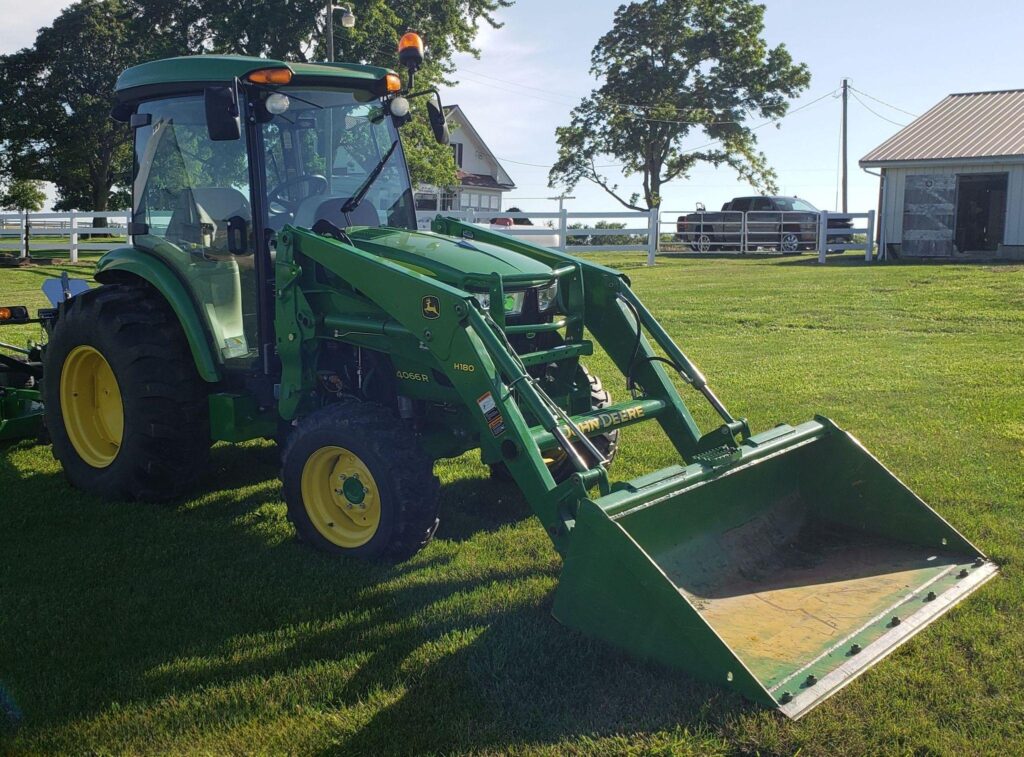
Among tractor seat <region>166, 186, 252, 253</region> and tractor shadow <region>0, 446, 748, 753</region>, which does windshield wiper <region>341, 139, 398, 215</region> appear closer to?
tractor seat <region>166, 186, 252, 253</region>

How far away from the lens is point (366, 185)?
5.70m

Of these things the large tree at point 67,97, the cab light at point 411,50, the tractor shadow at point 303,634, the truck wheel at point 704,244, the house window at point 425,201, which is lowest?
the tractor shadow at point 303,634

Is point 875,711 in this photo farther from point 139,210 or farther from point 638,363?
point 139,210

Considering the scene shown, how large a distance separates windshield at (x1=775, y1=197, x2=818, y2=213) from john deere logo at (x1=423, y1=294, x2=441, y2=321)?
26.7 metres

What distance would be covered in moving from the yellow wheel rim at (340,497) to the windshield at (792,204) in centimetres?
2675

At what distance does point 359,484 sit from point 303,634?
34.9 inches

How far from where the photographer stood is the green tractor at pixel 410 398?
393 cm

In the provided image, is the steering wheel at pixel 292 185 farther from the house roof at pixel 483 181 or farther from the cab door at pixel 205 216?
the house roof at pixel 483 181

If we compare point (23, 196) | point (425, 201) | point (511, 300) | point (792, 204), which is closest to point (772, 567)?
point (511, 300)

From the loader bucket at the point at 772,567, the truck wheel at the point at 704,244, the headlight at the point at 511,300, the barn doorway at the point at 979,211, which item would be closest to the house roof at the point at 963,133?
the barn doorway at the point at 979,211

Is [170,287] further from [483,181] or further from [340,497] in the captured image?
[483,181]

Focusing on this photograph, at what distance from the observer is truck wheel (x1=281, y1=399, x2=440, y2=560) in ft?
14.9

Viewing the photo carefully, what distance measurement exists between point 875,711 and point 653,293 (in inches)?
517

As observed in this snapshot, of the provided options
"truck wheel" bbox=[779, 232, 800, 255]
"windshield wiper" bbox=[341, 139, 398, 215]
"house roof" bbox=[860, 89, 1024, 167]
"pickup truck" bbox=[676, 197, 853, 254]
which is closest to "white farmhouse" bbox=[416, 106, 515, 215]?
"pickup truck" bbox=[676, 197, 853, 254]
